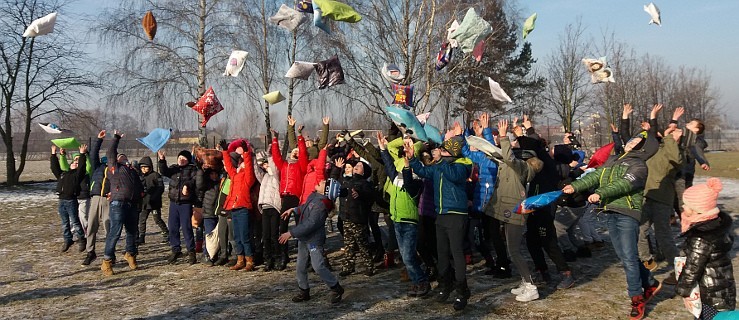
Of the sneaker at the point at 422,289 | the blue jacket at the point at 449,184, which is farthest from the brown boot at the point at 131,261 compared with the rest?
the blue jacket at the point at 449,184

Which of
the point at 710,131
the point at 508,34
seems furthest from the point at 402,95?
the point at 710,131

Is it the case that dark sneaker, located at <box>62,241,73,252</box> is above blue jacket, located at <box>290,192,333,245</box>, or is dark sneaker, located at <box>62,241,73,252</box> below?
below

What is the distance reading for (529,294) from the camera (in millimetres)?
5906

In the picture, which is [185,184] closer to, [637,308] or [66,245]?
[66,245]


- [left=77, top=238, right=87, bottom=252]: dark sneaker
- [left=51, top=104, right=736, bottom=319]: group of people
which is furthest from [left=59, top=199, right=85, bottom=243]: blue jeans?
[left=77, top=238, right=87, bottom=252]: dark sneaker

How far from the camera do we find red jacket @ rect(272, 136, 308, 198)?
766 cm

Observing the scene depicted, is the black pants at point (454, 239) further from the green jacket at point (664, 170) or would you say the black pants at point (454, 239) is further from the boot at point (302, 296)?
the green jacket at point (664, 170)

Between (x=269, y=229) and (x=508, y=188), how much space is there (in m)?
3.63

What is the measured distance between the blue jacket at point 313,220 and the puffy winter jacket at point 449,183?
3.66ft

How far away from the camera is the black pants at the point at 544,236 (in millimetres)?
6488

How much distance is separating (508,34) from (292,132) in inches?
870

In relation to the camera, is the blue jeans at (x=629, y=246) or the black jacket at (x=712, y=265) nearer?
the black jacket at (x=712, y=265)

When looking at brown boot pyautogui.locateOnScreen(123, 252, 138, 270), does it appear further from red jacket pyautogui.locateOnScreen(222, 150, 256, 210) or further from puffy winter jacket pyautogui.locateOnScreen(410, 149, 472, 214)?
puffy winter jacket pyautogui.locateOnScreen(410, 149, 472, 214)

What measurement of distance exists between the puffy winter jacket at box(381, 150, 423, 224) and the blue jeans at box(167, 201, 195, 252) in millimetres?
3496
